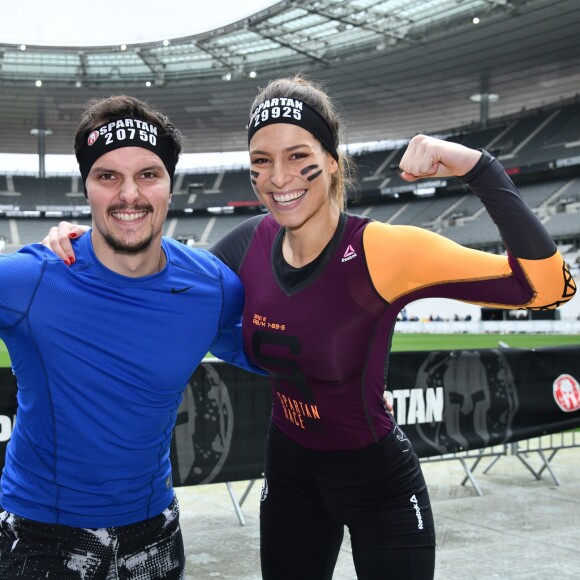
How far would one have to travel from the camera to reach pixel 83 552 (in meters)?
2.25

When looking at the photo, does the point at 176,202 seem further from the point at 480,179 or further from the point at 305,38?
the point at 480,179

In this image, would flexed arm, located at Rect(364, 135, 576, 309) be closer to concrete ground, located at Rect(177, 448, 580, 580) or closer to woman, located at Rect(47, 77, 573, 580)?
Answer: woman, located at Rect(47, 77, 573, 580)

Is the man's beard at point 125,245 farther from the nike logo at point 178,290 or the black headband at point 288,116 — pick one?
the black headband at point 288,116

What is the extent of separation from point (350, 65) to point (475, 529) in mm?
40993

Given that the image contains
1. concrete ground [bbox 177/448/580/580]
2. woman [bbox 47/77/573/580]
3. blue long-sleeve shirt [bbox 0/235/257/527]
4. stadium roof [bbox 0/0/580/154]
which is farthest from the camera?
stadium roof [bbox 0/0/580/154]

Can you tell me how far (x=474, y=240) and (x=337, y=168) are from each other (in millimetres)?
44446

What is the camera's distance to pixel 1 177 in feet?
217

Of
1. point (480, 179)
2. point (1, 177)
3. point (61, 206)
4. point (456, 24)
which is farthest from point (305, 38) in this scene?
point (480, 179)

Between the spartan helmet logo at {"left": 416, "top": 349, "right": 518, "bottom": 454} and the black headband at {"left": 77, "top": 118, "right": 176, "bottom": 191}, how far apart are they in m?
4.67

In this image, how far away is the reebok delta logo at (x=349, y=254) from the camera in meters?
2.75

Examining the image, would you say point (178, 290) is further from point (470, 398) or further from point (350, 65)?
point (350, 65)

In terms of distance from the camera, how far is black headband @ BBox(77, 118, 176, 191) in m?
2.51

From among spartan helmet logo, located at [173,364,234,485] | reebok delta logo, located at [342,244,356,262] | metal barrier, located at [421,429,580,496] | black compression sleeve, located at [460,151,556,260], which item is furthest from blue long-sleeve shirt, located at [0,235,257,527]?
metal barrier, located at [421,429,580,496]

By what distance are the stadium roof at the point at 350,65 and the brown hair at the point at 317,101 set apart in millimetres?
35861
